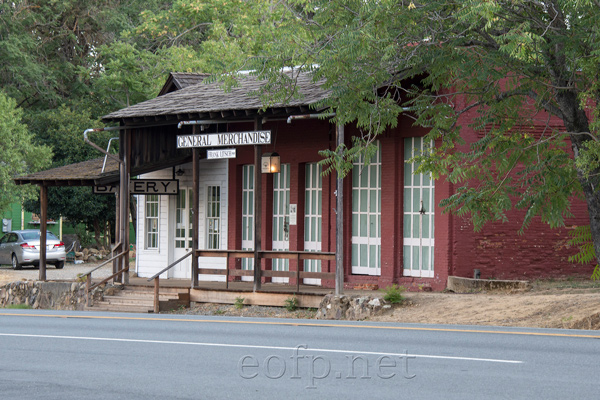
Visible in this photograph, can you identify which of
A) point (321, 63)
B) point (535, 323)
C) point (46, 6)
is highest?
point (46, 6)

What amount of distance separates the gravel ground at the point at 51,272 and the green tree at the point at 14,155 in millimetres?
3061

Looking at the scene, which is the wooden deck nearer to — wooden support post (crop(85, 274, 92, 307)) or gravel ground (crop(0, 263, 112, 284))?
wooden support post (crop(85, 274, 92, 307))

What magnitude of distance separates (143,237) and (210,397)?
1739 cm

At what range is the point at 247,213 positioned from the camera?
74.2 ft

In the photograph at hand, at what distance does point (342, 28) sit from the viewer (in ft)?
46.5

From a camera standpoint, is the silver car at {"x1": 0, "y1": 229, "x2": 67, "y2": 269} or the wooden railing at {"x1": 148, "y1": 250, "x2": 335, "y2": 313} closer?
the wooden railing at {"x1": 148, "y1": 250, "x2": 335, "y2": 313}

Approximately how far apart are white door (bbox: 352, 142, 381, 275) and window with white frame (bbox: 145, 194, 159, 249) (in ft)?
22.6

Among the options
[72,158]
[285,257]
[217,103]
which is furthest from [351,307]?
[72,158]

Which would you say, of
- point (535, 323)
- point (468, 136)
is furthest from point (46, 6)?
point (535, 323)

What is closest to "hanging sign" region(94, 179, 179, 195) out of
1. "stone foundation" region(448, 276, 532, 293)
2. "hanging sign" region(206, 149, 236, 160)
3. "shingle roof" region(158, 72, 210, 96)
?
"shingle roof" region(158, 72, 210, 96)

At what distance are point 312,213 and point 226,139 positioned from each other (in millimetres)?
2781

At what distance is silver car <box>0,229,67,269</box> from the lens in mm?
36375

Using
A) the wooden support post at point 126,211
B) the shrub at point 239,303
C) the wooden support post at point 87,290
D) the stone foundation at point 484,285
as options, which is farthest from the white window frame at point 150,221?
the stone foundation at point 484,285

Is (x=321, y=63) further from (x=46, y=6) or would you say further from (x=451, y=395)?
(x=46, y=6)
